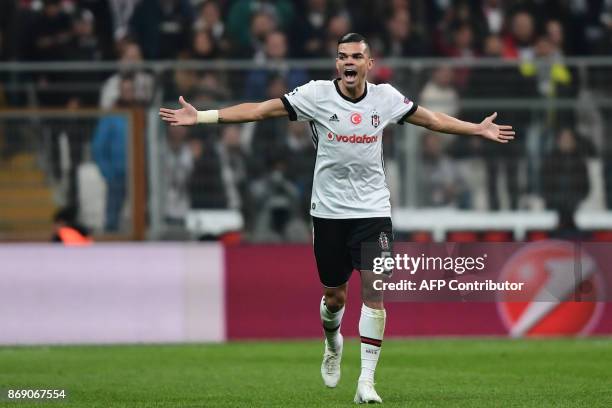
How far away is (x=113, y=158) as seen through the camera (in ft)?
60.4

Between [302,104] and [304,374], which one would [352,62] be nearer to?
[302,104]

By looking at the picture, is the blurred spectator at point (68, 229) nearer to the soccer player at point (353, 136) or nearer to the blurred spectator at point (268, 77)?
the blurred spectator at point (268, 77)

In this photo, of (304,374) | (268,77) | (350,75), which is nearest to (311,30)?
(268,77)

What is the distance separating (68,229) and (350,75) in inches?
309

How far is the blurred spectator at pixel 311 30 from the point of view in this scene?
69.3ft

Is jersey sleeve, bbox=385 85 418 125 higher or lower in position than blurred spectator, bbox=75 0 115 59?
lower

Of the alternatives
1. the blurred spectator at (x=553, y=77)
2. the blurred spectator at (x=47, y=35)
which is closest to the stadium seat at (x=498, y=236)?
the blurred spectator at (x=553, y=77)

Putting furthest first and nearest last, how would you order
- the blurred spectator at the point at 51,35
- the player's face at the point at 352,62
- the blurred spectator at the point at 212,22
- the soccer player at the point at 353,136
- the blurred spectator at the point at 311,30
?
the blurred spectator at the point at 311,30
the blurred spectator at the point at 212,22
the blurred spectator at the point at 51,35
the soccer player at the point at 353,136
the player's face at the point at 352,62

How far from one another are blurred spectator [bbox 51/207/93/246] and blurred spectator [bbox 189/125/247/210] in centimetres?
145

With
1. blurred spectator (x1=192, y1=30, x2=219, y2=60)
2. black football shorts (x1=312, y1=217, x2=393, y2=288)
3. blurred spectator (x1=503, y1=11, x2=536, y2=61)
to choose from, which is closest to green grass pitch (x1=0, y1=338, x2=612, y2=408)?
black football shorts (x1=312, y1=217, x2=393, y2=288)

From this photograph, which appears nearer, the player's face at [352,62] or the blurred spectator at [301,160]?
the player's face at [352,62]

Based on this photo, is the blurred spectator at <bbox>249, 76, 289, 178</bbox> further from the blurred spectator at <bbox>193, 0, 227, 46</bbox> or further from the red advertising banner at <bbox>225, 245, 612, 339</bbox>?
the blurred spectator at <bbox>193, 0, 227, 46</bbox>

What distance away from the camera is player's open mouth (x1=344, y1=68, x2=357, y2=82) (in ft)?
35.2

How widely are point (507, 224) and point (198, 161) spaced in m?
3.86
